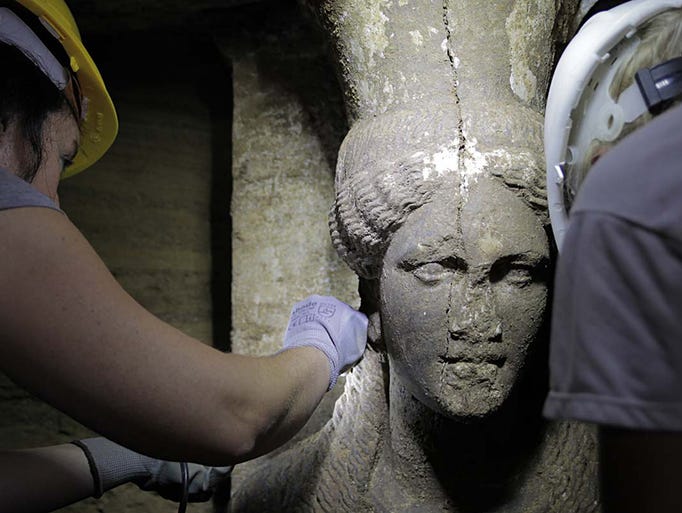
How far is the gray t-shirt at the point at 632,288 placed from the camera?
0.53m

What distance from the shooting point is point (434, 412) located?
1249 millimetres

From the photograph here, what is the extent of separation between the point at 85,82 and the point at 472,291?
79cm

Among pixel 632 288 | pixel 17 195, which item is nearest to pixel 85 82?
pixel 17 195

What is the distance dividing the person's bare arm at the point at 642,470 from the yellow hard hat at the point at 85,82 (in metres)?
0.98

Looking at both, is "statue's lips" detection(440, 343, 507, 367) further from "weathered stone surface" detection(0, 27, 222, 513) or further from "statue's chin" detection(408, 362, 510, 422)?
"weathered stone surface" detection(0, 27, 222, 513)

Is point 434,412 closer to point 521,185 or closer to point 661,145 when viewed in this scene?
point 521,185

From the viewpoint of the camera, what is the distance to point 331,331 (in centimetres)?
128

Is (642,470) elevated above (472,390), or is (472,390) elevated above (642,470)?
(642,470)

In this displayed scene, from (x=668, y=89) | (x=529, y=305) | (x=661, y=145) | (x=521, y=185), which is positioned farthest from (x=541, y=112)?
(x=661, y=145)

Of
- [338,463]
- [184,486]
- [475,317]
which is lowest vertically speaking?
[184,486]

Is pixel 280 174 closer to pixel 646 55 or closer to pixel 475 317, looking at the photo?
pixel 475 317

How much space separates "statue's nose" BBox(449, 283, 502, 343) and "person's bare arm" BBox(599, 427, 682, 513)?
19.2 inches

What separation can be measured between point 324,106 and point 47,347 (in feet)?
3.64

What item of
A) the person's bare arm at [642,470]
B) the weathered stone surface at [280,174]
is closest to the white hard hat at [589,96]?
the person's bare arm at [642,470]
